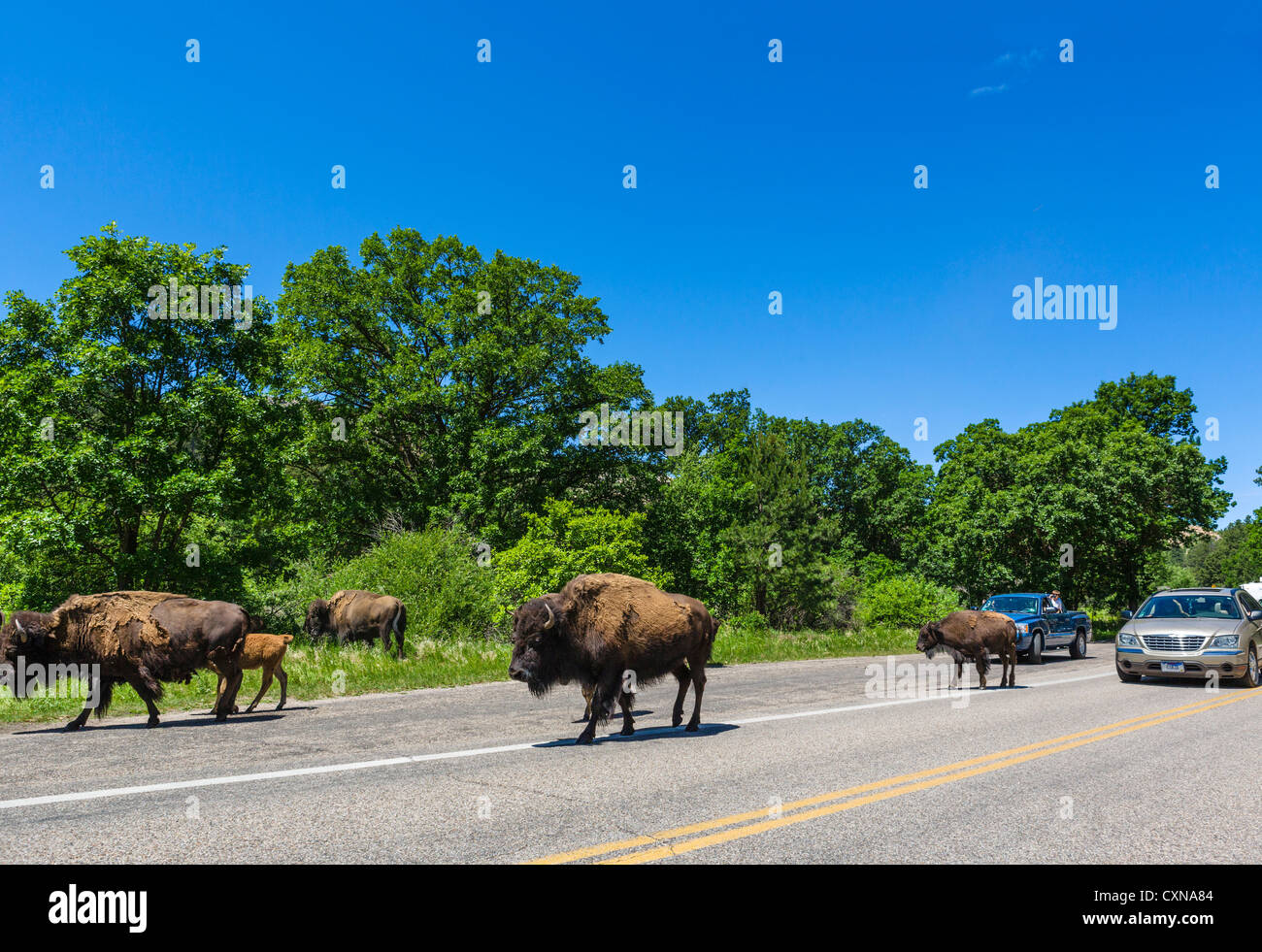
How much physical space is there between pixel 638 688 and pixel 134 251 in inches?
1004

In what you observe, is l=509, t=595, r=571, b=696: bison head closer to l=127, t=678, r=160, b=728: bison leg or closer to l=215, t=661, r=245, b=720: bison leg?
l=215, t=661, r=245, b=720: bison leg

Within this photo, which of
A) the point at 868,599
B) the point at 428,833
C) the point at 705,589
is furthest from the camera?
the point at 705,589

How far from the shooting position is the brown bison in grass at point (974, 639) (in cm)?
1563

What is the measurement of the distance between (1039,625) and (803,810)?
68.2ft

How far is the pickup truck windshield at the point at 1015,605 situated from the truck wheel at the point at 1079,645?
7.75ft

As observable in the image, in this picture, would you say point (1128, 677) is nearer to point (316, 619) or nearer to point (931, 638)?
point (931, 638)

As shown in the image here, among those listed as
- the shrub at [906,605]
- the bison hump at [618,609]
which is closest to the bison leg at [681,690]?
the bison hump at [618,609]

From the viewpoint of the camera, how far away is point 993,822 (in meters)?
5.33

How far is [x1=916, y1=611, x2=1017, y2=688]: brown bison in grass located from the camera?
15633 mm

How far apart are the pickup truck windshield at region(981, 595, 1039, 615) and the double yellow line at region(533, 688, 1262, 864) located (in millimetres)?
15186

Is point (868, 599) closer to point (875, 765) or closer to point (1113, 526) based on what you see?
point (1113, 526)
